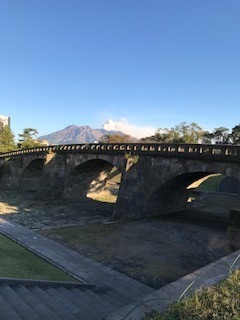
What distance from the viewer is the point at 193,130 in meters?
78.0

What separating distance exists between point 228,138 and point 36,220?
62.3m

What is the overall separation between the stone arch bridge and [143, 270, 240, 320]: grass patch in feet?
55.3

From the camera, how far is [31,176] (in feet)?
165

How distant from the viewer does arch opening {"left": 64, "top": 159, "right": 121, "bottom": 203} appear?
3819 centimetres

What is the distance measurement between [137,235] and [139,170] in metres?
7.65

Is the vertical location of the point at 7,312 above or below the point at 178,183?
below

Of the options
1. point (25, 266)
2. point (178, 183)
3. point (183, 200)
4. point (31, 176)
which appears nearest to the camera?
point (25, 266)

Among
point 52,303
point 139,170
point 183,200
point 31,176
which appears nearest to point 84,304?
point 52,303

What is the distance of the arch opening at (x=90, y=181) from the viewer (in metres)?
38.2

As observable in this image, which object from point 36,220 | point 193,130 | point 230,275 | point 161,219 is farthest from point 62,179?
point 193,130

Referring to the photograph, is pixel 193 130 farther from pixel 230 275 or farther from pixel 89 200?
pixel 230 275

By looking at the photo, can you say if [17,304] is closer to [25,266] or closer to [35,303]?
[35,303]

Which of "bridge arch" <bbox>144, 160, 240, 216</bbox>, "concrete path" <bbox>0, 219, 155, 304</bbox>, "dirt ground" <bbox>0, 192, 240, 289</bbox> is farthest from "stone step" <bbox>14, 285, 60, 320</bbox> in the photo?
"bridge arch" <bbox>144, 160, 240, 216</bbox>

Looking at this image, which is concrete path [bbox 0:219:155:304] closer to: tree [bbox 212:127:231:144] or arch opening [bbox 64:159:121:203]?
arch opening [bbox 64:159:121:203]
